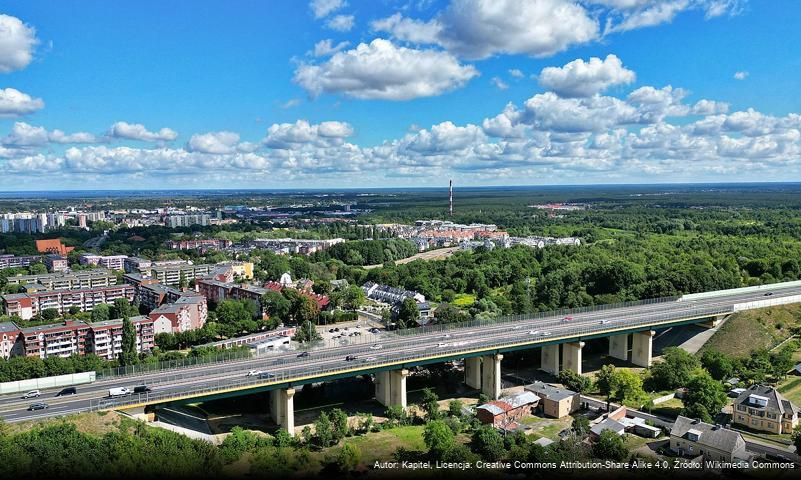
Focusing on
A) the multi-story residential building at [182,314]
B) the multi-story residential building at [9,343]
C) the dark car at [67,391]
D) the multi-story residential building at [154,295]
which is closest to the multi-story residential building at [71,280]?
the multi-story residential building at [154,295]

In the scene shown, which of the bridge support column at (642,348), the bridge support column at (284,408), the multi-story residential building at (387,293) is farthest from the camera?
the multi-story residential building at (387,293)

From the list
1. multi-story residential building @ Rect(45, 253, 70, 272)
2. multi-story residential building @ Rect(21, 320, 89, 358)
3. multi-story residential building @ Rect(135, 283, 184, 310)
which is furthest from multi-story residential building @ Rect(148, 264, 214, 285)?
multi-story residential building @ Rect(21, 320, 89, 358)

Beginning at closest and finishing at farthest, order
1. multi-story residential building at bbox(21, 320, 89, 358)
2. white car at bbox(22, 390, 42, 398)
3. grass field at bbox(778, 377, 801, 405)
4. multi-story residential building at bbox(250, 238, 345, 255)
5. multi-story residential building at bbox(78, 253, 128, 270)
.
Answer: white car at bbox(22, 390, 42, 398)
grass field at bbox(778, 377, 801, 405)
multi-story residential building at bbox(21, 320, 89, 358)
multi-story residential building at bbox(78, 253, 128, 270)
multi-story residential building at bbox(250, 238, 345, 255)

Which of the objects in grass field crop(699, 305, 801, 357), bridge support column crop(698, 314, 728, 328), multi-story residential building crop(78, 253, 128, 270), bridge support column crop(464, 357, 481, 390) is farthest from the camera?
multi-story residential building crop(78, 253, 128, 270)

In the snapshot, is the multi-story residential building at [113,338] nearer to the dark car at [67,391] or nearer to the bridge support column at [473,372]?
the dark car at [67,391]

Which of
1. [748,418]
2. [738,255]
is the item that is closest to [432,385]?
[748,418]

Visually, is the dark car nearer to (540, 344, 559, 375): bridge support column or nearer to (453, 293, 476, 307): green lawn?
(540, 344, 559, 375): bridge support column

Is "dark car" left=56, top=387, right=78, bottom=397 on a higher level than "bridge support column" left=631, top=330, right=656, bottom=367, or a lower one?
higher
